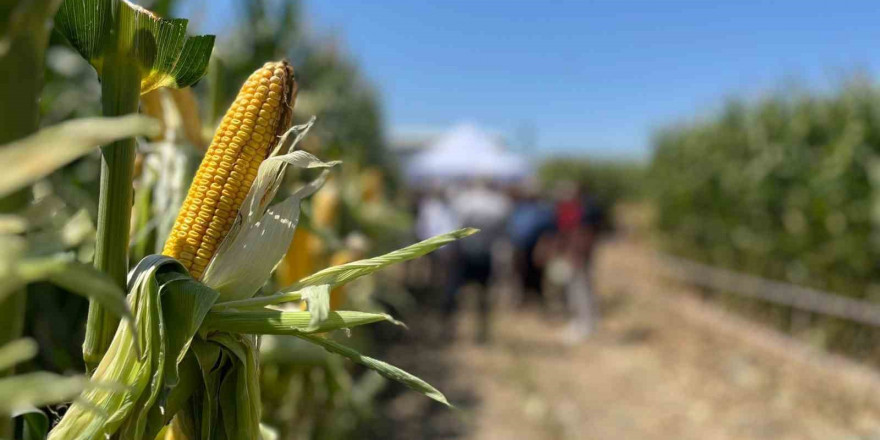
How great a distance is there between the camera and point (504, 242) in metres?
6.08

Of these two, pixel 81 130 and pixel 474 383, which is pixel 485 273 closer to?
pixel 474 383

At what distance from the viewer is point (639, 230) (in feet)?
50.0

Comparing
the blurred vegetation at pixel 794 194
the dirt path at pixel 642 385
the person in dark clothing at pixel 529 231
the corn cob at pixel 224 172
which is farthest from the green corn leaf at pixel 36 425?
the person in dark clothing at pixel 529 231

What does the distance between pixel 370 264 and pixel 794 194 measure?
6.32 m

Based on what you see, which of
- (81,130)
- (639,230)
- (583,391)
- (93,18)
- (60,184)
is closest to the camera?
(81,130)

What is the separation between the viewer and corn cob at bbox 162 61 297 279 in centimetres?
72

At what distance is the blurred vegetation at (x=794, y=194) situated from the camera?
5020mm

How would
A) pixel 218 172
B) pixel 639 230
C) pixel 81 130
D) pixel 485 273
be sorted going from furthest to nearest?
1. pixel 639 230
2. pixel 485 273
3. pixel 218 172
4. pixel 81 130

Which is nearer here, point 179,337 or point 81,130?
point 81,130

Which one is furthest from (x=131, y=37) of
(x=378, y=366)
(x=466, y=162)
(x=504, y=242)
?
(x=466, y=162)

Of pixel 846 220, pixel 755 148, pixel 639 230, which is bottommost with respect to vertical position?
pixel 639 230

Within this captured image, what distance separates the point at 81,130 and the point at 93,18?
0.28 meters

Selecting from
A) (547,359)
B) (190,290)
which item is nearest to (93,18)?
(190,290)

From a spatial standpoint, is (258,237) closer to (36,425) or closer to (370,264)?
(370,264)
